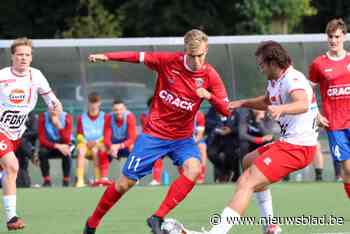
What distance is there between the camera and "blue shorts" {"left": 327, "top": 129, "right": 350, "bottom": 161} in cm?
1279

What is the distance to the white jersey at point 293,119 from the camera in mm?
10117

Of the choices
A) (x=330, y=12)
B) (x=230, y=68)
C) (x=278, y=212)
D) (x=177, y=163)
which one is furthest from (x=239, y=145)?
(x=330, y=12)

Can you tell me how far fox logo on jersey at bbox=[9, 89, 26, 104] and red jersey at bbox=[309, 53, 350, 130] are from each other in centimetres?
335

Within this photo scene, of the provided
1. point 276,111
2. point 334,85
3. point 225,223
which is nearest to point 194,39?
point 276,111

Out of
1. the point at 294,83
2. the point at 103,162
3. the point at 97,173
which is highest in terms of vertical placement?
the point at 294,83

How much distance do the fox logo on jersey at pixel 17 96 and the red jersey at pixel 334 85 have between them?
3.35 metres

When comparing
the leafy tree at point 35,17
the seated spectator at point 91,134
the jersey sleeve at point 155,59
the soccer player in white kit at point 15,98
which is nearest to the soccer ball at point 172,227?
the jersey sleeve at point 155,59

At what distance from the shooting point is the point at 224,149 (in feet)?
67.5

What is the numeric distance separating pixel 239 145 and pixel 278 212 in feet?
22.6

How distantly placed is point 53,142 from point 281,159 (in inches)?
421

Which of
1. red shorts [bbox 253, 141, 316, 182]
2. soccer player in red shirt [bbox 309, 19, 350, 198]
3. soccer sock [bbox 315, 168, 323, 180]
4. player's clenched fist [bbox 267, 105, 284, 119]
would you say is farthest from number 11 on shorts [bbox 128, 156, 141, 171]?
soccer sock [bbox 315, 168, 323, 180]

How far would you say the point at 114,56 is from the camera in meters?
11.2

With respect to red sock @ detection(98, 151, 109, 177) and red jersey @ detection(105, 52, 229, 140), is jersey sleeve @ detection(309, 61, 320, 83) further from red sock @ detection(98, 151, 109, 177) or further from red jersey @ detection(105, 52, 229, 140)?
red sock @ detection(98, 151, 109, 177)

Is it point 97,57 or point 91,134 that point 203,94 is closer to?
point 97,57
